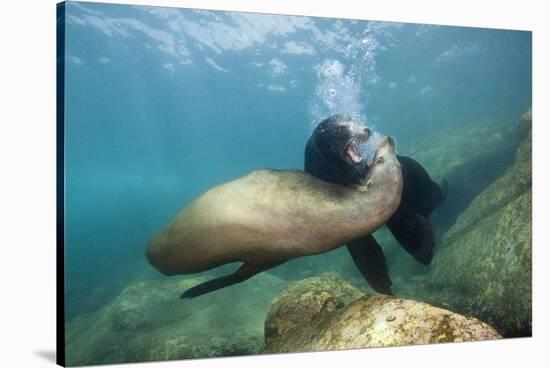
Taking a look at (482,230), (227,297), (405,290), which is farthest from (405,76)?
(227,297)

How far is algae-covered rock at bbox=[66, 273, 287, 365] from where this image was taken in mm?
4254

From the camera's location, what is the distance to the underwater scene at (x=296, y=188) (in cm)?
402

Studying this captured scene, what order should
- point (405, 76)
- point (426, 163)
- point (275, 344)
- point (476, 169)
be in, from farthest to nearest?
point (405, 76), point (426, 163), point (476, 169), point (275, 344)

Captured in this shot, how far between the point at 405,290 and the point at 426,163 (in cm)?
366

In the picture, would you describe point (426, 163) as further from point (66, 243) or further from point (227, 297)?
point (66, 243)

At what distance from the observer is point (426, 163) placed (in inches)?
337

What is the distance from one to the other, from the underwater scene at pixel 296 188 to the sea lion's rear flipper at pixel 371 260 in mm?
16

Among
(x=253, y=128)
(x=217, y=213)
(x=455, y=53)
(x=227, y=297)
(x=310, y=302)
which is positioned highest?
(x=455, y=53)

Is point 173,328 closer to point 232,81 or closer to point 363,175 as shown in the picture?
point 363,175

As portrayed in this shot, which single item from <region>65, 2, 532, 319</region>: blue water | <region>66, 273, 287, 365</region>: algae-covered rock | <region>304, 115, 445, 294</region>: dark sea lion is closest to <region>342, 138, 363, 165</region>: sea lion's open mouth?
<region>304, 115, 445, 294</region>: dark sea lion

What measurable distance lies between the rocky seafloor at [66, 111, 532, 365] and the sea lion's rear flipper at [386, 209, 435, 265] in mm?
559

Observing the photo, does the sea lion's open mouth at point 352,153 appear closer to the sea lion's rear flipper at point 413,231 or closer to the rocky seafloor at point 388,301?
the sea lion's rear flipper at point 413,231

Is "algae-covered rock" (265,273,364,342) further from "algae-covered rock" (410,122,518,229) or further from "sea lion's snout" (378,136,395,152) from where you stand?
"algae-covered rock" (410,122,518,229)

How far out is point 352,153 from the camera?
4520 mm
